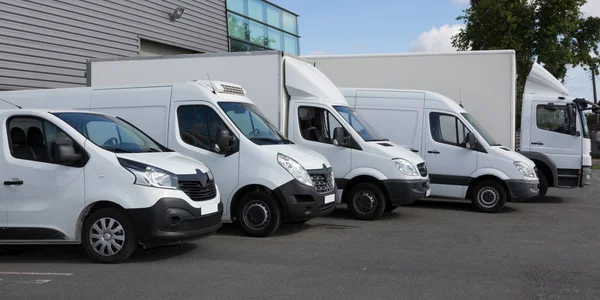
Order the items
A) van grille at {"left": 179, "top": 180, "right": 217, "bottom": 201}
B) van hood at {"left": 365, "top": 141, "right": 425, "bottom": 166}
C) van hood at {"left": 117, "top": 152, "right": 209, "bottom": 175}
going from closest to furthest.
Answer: van hood at {"left": 117, "top": 152, "right": 209, "bottom": 175}, van grille at {"left": 179, "top": 180, "right": 217, "bottom": 201}, van hood at {"left": 365, "top": 141, "right": 425, "bottom": 166}

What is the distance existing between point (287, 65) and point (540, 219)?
17.7 ft

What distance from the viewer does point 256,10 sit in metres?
22.8

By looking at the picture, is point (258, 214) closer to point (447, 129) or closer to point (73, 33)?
point (447, 129)

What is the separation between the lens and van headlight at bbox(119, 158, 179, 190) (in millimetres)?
7418

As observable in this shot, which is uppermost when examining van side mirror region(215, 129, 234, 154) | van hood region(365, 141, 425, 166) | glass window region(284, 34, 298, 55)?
glass window region(284, 34, 298, 55)

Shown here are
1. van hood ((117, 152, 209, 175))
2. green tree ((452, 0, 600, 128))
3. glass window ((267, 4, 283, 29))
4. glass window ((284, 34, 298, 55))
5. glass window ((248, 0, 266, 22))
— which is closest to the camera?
van hood ((117, 152, 209, 175))

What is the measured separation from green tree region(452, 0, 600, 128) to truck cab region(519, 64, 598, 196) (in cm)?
2160

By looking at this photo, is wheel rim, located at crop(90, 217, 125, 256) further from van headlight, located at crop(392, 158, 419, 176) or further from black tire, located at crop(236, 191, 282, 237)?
van headlight, located at crop(392, 158, 419, 176)

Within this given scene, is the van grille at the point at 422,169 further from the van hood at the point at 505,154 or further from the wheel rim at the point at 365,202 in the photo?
the van hood at the point at 505,154

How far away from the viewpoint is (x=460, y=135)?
523 inches

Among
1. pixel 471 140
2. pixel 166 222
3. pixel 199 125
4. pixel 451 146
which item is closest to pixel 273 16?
pixel 451 146

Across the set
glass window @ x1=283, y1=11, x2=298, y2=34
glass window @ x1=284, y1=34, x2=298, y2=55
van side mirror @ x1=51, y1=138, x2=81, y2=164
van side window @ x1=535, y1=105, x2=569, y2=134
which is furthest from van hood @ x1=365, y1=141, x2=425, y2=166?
glass window @ x1=283, y1=11, x2=298, y2=34

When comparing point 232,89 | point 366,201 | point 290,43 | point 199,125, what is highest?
point 290,43

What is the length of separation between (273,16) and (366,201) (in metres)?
13.4
